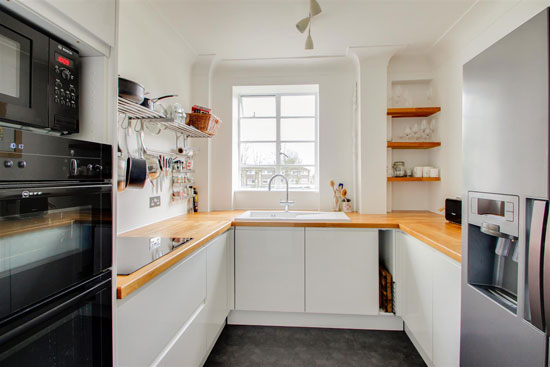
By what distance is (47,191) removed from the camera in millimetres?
587

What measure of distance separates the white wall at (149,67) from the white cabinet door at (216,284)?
1.82ft

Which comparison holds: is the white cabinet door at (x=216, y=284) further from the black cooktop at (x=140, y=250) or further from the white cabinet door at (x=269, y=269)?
the black cooktop at (x=140, y=250)

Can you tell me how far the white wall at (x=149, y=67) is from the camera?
5.34ft

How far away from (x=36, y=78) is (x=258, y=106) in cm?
250

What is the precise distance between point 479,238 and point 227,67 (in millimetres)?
2670

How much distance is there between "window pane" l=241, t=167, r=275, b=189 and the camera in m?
3.02

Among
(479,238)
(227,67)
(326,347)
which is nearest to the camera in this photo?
(479,238)

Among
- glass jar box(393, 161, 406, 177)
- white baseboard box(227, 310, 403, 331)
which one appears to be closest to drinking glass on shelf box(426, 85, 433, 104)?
glass jar box(393, 161, 406, 177)

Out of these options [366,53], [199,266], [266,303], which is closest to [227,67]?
[366,53]

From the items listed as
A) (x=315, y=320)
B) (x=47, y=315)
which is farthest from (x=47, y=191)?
(x=315, y=320)

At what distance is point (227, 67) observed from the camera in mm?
2779

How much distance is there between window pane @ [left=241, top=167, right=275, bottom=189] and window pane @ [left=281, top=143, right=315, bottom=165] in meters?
0.22

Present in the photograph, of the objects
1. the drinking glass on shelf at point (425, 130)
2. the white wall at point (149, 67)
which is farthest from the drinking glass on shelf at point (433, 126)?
the white wall at point (149, 67)

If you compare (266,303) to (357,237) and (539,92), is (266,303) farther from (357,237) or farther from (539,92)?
(539,92)
